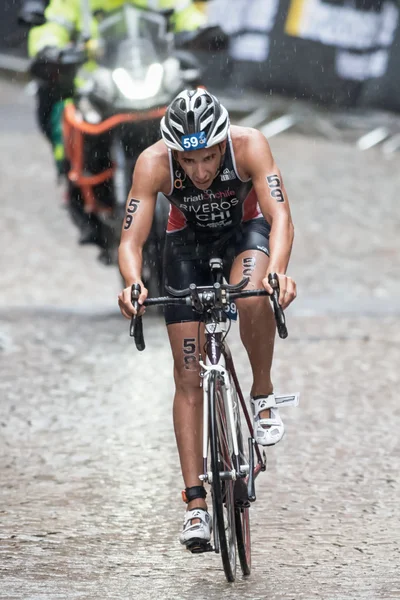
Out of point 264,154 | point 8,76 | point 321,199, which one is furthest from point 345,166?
point 264,154

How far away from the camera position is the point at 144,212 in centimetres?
564

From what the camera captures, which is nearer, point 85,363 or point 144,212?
point 144,212

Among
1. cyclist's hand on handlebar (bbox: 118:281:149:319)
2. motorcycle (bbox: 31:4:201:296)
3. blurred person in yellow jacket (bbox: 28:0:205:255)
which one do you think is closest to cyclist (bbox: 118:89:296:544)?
cyclist's hand on handlebar (bbox: 118:281:149:319)

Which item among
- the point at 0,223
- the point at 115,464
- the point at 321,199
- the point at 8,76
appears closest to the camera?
the point at 115,464

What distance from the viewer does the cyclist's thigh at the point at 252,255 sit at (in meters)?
5.72

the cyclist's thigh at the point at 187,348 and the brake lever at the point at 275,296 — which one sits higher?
the brake lever at the point at 275,296

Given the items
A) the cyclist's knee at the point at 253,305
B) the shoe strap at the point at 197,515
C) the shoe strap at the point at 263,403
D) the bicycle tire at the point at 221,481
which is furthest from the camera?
the shoe strap at the point at 263,403

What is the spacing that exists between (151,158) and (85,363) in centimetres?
486

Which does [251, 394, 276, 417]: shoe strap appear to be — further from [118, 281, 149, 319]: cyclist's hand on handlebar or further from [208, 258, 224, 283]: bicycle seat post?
[118, 281, 149, 319]: cyclist's hand on handlebar

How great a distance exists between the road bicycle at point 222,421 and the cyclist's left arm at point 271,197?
0.19 m

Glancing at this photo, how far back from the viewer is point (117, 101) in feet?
34.6

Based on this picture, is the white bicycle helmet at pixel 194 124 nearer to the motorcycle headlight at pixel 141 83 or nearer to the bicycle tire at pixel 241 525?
the bicycle tire at pixel 241 525

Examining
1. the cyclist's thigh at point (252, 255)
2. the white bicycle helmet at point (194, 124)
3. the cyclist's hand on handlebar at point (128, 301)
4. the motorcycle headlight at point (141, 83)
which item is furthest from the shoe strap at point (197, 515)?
the motorcycle headlight at point (141, 83)

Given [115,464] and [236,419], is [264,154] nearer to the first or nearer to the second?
[236,419]
